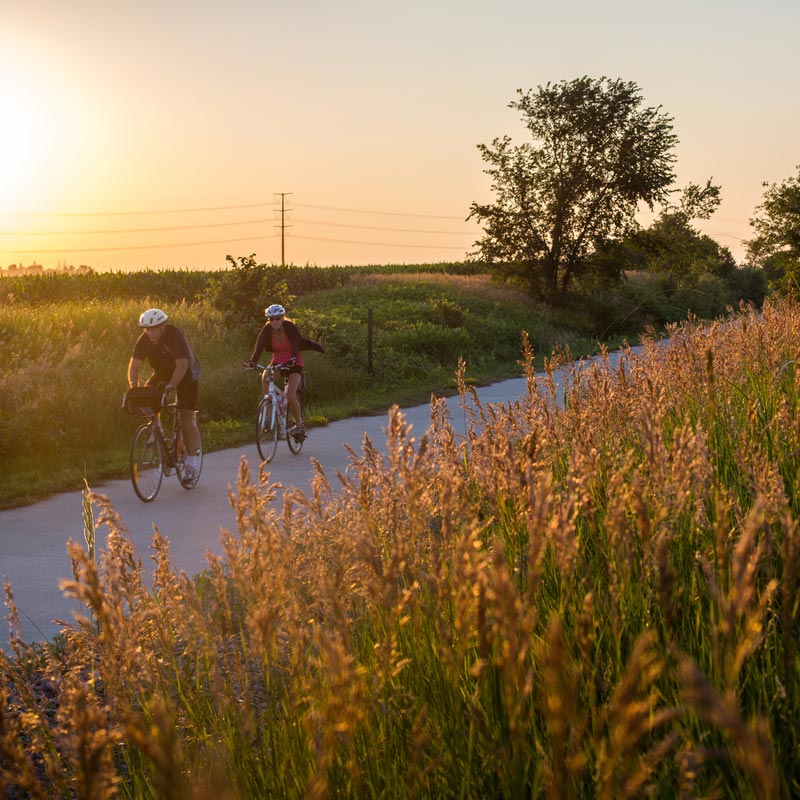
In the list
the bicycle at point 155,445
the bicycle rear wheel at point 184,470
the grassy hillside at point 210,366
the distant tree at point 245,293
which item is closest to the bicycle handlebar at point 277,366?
the grassy hillside at point 210,366

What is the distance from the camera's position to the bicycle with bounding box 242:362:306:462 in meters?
11.9

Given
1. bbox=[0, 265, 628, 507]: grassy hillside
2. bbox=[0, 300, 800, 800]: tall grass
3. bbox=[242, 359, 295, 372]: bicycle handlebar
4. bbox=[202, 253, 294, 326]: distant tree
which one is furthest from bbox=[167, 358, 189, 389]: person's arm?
bbox=[202, 253, 294, 326]: distant tree

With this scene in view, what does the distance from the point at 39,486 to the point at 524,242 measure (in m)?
37.6

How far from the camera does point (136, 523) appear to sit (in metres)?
8.77

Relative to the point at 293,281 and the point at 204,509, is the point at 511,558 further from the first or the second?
the point at 293,281

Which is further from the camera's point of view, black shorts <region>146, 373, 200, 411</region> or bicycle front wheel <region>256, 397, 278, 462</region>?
bicycle front wheel <region>256, 397, 278, 462</region>

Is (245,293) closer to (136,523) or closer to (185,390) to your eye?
(185,390)

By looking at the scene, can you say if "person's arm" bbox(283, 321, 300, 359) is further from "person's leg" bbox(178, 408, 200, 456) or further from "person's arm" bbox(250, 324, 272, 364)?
"person's leg" bbox(178, 408, 200, 456)

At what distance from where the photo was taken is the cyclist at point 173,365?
32.9 ft

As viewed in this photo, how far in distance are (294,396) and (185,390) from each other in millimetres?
2409

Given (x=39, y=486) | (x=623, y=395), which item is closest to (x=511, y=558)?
(x=623, y=395)

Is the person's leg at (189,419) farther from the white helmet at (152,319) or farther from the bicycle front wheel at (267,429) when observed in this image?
the bicycle front wheel at (267,429)

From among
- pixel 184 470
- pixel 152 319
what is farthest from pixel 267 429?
pixel 152 319

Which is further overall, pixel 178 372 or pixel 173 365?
pixel 173 365
